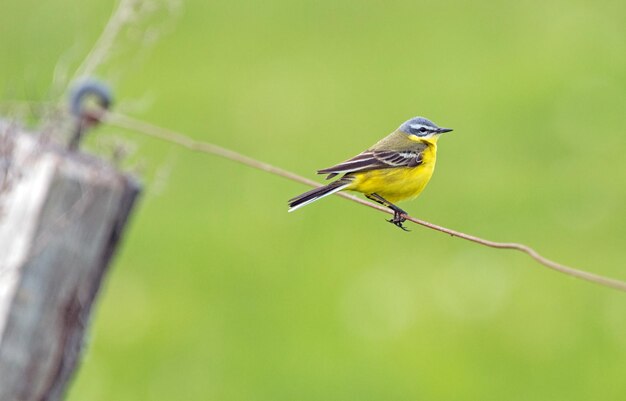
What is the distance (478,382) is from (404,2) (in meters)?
7.05

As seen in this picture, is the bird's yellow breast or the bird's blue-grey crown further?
the bird's blue-grey crown

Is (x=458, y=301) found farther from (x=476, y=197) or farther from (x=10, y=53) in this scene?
(x=10, y=53)

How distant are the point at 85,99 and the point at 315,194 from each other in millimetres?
1089

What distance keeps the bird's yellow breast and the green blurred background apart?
92 cm

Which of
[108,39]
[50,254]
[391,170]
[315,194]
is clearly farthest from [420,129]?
[50,254]

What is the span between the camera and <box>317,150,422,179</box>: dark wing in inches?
207

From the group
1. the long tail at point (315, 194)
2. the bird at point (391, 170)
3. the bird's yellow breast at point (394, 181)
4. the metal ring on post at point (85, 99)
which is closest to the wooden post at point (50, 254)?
the metal ring on post at point (85, 99)

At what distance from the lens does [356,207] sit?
1088 cm

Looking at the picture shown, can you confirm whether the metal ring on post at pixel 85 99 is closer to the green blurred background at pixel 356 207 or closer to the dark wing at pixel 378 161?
the green blurred background at pixel 356 207

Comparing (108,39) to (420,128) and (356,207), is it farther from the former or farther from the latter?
(356,207)

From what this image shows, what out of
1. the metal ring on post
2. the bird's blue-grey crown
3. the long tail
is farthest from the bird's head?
the metal ring on post

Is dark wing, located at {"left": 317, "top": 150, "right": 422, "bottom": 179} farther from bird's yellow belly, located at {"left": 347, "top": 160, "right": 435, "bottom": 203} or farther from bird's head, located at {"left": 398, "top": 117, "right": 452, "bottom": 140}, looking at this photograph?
bird's head, located at {"left": 398, "top": 117, "right": 452, "bottom": 140}

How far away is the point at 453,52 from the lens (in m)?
13.5

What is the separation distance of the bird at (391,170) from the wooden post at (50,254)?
92 centimetres
